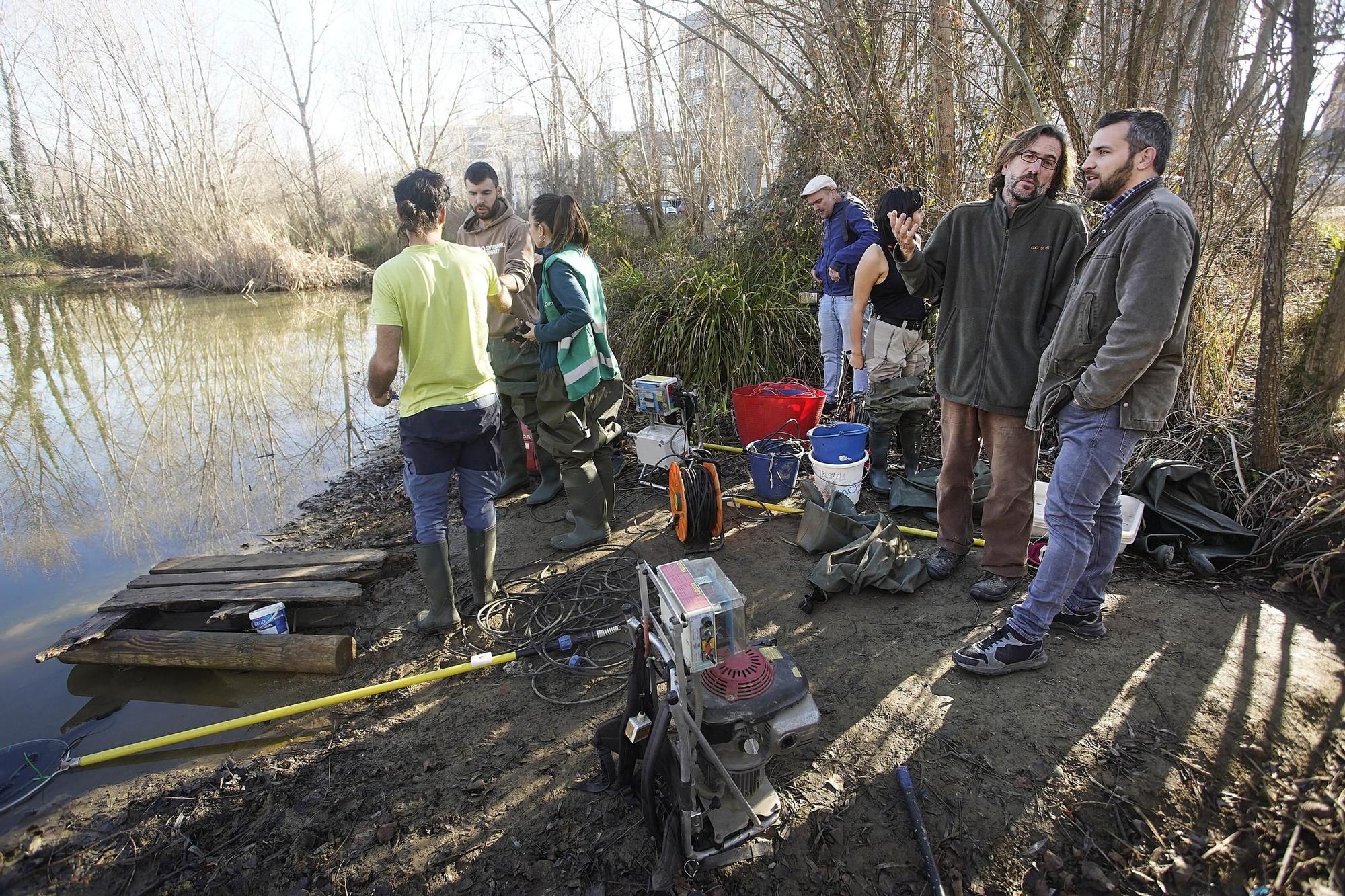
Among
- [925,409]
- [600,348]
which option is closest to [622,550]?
[600,348]

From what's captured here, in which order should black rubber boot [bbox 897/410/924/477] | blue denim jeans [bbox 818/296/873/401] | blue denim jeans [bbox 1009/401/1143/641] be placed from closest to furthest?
blue denim jeans [bbox 1009/401/1143/641] < black rubber boot [bbox 897/410/924/477] < blue denim jeans [bbox 818/296/873/401]

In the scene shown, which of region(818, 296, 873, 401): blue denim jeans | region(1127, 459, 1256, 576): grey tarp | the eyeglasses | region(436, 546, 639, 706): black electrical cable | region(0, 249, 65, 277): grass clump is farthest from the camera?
region(0, 249, 65, 277): grass clump

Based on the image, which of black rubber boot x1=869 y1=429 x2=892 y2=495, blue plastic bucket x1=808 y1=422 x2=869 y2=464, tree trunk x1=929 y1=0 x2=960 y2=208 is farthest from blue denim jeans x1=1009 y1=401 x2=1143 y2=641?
tree trunk x1=929 y1=0 x2=960 y2=208

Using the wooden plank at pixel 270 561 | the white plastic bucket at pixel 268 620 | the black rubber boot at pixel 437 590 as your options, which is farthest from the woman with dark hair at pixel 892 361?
the white plastic bucket at pixel 268 620

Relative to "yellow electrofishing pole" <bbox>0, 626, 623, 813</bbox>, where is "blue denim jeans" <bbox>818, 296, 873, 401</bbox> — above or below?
above

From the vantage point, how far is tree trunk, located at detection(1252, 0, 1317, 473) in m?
3.17

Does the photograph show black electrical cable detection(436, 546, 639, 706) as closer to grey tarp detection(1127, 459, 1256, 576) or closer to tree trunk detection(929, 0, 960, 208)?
grey tarp detection(1127, 459, 1256, 576)

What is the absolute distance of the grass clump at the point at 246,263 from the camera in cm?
1727

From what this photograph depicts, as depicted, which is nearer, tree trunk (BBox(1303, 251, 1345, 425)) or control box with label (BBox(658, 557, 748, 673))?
control box with label (BBox(658, 557, 748, 673))

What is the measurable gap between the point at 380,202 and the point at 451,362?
2180 centimetres

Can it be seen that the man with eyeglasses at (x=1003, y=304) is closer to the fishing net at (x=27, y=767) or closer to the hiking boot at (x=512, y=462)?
the hiking boot at (x=512, y=462)

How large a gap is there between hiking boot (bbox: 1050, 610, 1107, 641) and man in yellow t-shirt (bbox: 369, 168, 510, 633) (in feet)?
9.15

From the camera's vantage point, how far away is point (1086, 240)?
110 inches

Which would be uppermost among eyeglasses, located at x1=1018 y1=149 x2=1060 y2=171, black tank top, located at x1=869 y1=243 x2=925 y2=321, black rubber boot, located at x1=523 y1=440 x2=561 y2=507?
eyeglasses, located at x1=1018 y1=149 x2=1060 y2=171
